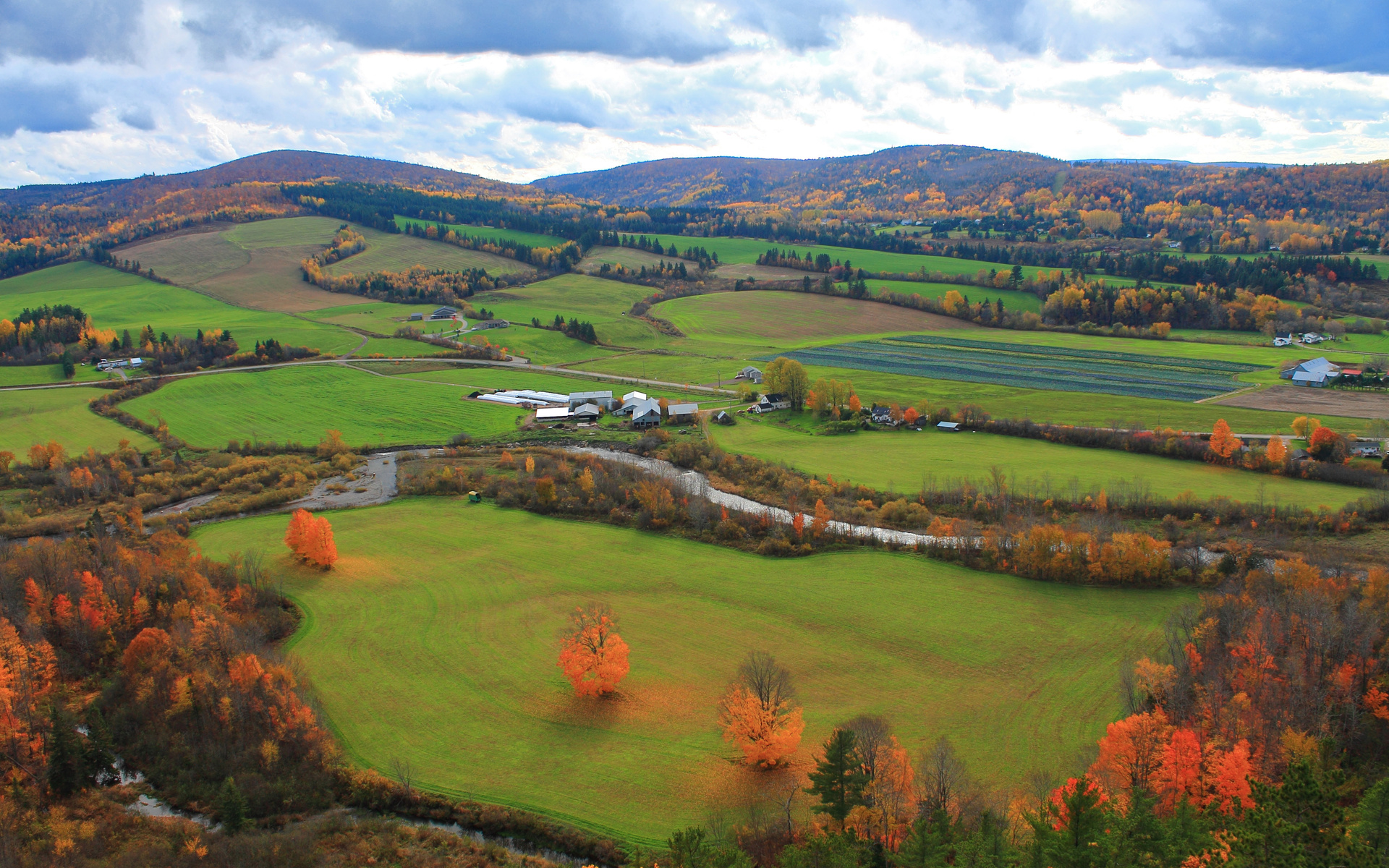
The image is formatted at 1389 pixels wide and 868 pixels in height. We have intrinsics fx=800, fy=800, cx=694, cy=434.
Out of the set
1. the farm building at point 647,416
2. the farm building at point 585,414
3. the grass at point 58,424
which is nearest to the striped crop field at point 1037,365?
the farm building at point 647,416

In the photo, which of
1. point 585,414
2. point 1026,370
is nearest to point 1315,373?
point 1026,370

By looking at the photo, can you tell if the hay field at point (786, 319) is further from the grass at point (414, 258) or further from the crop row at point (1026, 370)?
the grass at point (414, 258)

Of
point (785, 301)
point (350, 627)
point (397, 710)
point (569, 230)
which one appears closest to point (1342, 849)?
point (397, 710)

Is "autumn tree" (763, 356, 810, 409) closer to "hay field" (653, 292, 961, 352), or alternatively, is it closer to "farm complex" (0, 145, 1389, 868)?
"farm complex" (0, 145, 1389, 868)

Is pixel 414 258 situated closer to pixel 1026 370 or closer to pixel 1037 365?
pixel 1026 370

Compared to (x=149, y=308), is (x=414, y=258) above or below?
above
